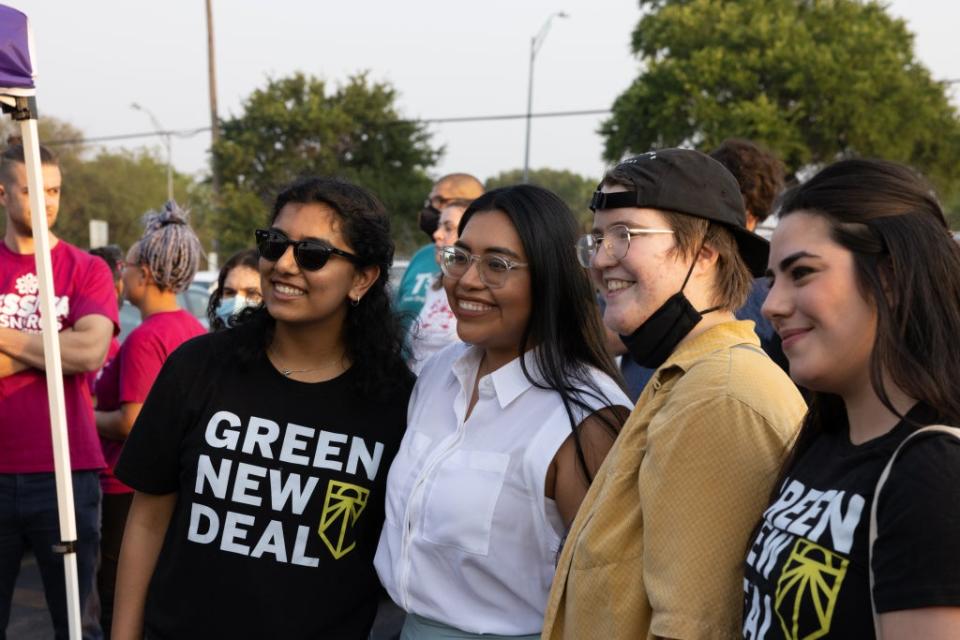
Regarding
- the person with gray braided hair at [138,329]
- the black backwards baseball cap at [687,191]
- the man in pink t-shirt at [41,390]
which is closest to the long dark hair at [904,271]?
the black backwards baseball cap at [687,191]

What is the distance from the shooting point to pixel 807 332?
5.03ft

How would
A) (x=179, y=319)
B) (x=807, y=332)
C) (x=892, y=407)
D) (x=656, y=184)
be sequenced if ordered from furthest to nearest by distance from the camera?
(x=179, y=319) → (x=656, y=184) → (x=807, y=332) → (x=892, y=407)

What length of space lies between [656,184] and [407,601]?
1.09 meters

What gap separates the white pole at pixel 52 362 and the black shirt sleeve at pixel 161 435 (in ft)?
2.98

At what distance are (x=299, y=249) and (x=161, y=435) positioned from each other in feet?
1.92

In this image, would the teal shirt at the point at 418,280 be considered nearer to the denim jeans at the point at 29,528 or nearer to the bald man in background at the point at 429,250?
the bald man in background at the point at 429,250

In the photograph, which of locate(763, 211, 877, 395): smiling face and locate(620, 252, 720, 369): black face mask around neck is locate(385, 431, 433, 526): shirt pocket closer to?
locate(620, 252, 720, 369): black face mask around neck

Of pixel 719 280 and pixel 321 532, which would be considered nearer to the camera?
pixel 719 280

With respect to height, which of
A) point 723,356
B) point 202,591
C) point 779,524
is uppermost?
point 723,356

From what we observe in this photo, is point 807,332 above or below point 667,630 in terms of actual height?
above

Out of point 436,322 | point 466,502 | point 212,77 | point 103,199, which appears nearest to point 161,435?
point 466,502

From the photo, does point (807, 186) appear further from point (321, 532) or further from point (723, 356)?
point (321, 532)

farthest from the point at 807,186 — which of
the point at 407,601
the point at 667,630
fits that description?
the point at 407,601

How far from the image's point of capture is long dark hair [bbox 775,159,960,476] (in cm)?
141
